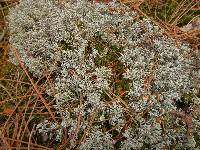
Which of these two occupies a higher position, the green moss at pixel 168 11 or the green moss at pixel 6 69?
the green moss at pixel 168 11

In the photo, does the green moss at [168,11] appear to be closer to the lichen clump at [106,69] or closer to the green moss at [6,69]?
the lichen clump at [106,69]

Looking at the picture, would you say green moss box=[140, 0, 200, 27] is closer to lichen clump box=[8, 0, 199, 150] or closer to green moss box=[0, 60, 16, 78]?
lichen clump box=[8, 0, 199, 150]

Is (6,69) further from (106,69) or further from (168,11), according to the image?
(168,11)

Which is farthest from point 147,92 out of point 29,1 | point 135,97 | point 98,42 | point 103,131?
point 29,1

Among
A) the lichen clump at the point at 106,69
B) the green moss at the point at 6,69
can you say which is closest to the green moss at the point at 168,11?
the lichen clump at the point at 106,69

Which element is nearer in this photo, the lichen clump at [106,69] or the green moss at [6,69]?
the lichen clump at [106,69]

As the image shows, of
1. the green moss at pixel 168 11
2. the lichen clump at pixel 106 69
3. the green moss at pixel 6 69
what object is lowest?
the green moss at pixel 6 69

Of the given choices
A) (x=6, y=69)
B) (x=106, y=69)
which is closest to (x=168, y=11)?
(x=106, y=69)

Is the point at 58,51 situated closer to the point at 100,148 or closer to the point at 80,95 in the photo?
the point at 80,95
